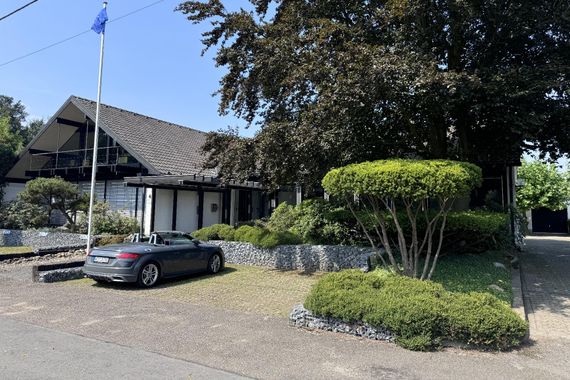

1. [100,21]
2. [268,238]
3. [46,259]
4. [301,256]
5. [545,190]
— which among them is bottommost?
[46,259]

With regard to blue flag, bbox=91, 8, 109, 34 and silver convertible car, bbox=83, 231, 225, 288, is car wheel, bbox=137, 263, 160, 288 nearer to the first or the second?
silver convertible car, bbox=83, 231, 225, 288

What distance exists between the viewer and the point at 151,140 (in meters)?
20.7

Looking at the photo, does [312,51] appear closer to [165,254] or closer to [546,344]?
[165,254]

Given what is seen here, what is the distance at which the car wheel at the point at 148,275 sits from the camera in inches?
364

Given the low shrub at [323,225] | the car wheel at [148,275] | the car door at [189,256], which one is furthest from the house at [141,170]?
the car wheel at [148,275]

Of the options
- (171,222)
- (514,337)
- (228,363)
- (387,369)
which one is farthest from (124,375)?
(171,222)

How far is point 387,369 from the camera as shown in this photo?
4.70 metres

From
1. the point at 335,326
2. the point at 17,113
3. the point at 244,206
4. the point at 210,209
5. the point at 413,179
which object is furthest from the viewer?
the point at 17,113

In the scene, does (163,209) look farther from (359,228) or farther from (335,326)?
(335,326)

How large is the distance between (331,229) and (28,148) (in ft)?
63.5

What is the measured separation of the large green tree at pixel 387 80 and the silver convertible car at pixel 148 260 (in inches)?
100

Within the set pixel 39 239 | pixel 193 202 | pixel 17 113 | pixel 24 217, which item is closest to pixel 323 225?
pixel 193 202

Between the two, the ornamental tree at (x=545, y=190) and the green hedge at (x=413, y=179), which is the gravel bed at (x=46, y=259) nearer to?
the green hedge at (x=413, y=179)

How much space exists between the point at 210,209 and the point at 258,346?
15.6 m
